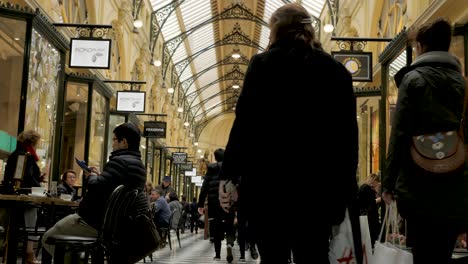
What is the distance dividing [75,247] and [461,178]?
2.50 metres

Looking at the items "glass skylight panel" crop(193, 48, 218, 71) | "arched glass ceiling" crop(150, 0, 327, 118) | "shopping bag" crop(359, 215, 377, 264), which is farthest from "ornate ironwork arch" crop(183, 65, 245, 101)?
"shopping bag" crop(359, 215, 377, 264)

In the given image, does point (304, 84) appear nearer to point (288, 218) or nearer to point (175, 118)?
point (288, 218)

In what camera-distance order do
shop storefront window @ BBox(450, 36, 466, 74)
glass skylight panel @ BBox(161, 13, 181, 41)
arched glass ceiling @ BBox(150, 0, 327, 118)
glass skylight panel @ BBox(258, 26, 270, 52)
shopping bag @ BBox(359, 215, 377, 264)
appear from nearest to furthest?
shopping bag @ BBox(359, 215, 377, 264)
shop storefront window @ BBox(450, 36, 466, 74)
arched glass ceiling @ BBox(150, 0, 327, 118)
glass skylight panel @ BBox(161, 13, 181, 41)
glass skylight panel @ BBox(258, 26, 270, 52)

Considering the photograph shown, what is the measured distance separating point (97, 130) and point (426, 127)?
11.9m

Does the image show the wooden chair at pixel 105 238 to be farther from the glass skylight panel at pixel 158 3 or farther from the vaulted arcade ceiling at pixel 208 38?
the glass skylight panel at pixel 158 3

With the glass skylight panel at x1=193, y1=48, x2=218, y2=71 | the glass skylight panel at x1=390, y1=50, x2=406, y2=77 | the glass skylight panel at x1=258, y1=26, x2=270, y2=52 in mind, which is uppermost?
the glass skylight panel at x1=258, y1=26, x2=270, y2=52

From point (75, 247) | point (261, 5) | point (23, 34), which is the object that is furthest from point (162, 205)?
point (261, 5)

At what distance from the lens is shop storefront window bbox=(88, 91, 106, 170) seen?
1352 cm

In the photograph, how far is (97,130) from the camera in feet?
45.9

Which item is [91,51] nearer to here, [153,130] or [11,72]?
[11,72]

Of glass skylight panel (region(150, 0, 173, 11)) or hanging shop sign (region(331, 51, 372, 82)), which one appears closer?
hanging shop sign (region(331, 51, 372, 82))

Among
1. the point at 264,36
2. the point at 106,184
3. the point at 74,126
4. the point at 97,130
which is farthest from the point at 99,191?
the point at 264,36

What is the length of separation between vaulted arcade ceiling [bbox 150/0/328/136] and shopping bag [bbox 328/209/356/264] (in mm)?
17713

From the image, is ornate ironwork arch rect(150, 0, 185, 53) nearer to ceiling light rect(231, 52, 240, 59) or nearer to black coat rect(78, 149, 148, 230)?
ceiling light rect(231, 52, 240, 59)
